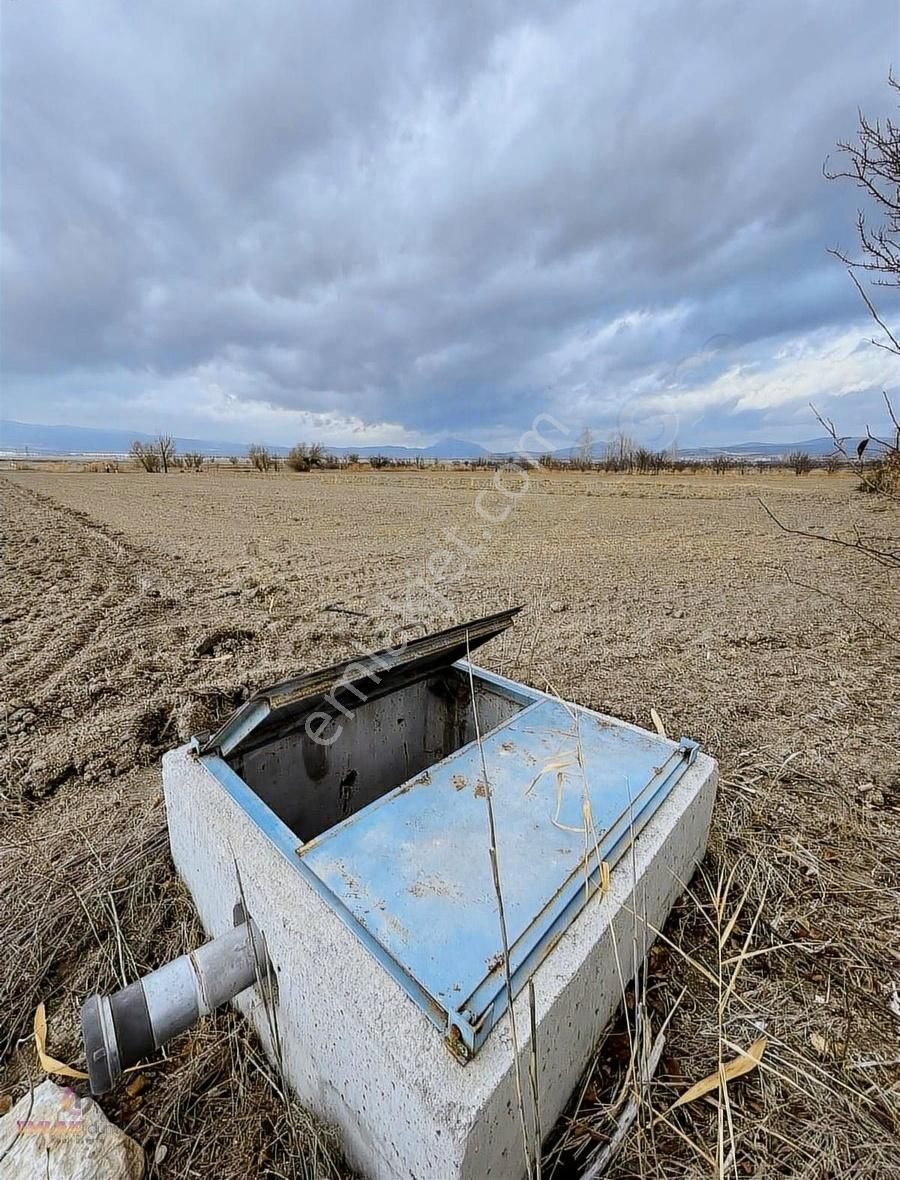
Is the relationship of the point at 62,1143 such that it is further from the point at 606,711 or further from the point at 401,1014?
the point at 606,711

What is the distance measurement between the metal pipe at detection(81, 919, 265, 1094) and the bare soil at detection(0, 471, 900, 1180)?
0.36 meters

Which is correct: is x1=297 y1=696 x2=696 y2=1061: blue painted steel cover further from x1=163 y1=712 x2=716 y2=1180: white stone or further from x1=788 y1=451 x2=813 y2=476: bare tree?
A: x1=788 y1=451 x2=813 y2=476: bare tree

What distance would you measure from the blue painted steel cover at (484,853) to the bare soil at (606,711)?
0.32 m

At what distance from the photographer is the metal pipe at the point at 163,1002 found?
3.25 feet

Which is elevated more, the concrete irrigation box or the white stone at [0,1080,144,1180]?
the concrete irrigation box

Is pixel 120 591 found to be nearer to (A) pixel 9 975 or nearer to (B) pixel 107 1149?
(A) pixel 9 975

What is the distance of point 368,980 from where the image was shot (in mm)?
936

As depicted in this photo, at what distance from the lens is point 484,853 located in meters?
1.22

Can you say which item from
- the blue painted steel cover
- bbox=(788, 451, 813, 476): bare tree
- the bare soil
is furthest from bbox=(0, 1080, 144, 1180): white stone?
bbox=(788, 451, 813, 476): bare tree

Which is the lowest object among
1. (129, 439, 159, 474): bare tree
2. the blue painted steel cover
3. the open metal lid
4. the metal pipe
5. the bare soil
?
the bare soil

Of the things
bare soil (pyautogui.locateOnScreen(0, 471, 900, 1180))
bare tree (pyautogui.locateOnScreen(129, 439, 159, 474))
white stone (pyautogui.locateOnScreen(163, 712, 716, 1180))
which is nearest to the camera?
white stone (pyautogui.locateOnScreen(163, 712, 716, 1180))

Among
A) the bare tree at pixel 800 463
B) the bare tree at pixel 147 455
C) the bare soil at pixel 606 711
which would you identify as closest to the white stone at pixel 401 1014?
the bare soil at pixel 606 711

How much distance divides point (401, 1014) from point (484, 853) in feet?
1.27

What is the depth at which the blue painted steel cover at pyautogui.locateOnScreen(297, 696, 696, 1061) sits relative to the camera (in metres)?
0.96
